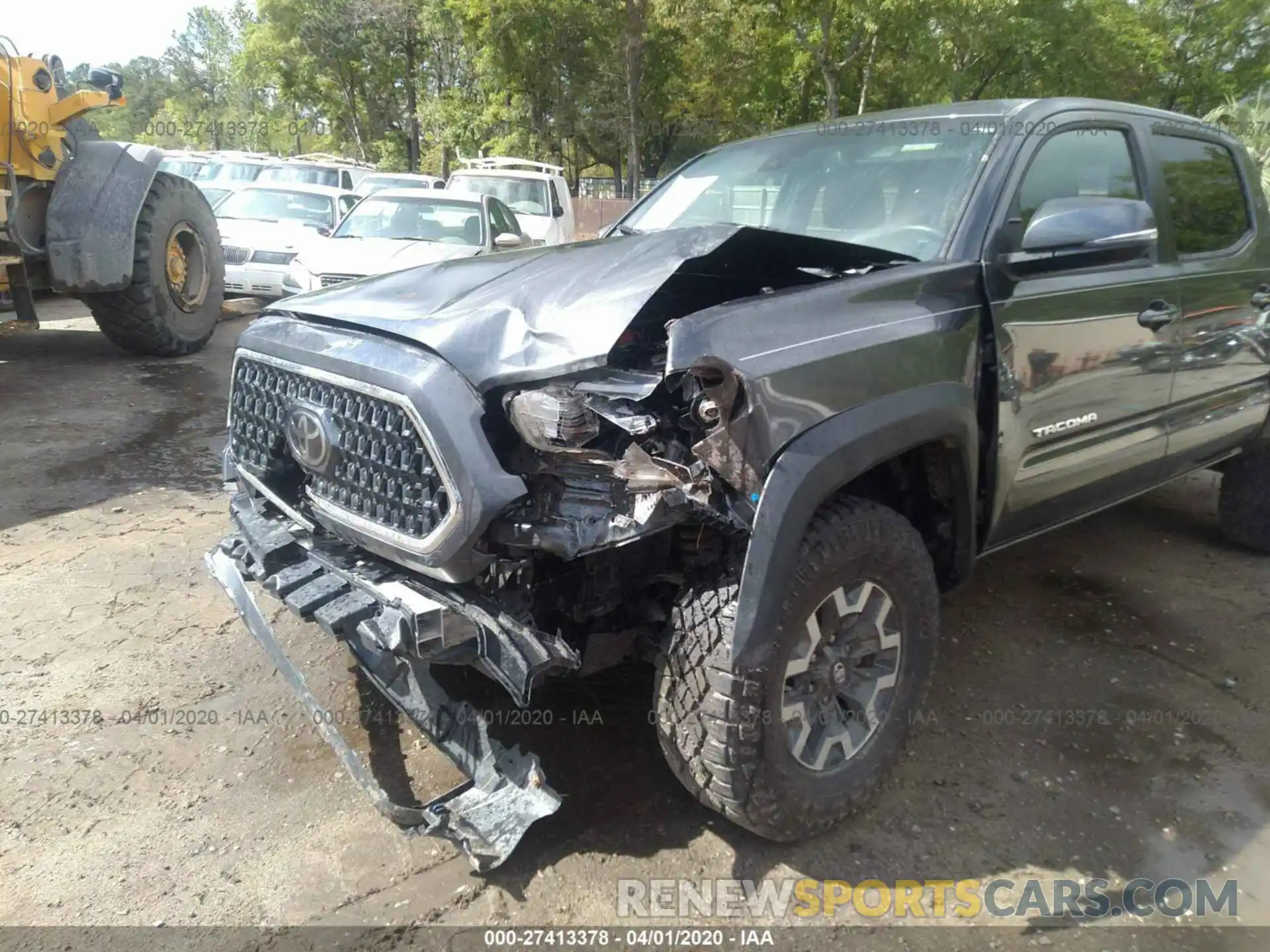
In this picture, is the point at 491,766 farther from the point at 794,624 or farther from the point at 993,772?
the point at 993,772

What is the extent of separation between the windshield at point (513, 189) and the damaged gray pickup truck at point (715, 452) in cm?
1102

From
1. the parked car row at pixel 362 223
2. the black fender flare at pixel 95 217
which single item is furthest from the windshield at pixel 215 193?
the black fender flare at pixel 95 217

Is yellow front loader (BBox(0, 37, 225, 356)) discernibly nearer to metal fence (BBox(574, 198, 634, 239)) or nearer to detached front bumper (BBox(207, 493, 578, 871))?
detached front bumper (BBox(207, 493, 578, 871))

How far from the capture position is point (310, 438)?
8.07 ft

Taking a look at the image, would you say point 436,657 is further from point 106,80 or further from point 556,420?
point 106,80

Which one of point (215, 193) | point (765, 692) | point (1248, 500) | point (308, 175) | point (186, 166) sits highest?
point (186, 166)

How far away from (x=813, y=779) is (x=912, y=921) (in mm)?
411

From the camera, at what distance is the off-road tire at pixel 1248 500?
4516 mm

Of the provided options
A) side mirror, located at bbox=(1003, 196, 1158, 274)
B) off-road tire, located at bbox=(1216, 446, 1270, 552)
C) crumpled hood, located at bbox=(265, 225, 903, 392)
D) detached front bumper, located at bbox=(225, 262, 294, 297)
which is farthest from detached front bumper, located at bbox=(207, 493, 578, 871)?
detached front bumper, located at bbox=(225, 262, 294, 297)

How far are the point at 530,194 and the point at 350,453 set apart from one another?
12.2 metres

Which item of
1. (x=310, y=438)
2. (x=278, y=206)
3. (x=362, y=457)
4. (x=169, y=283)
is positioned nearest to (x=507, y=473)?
(x=362, y=457)

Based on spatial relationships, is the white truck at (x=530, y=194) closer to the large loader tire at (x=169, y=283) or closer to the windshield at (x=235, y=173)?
the windshield at (x=235, y=173)

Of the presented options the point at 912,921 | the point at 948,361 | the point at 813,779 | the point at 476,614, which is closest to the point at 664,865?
the point at 813,779

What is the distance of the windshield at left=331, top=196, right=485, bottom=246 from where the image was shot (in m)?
9.42
